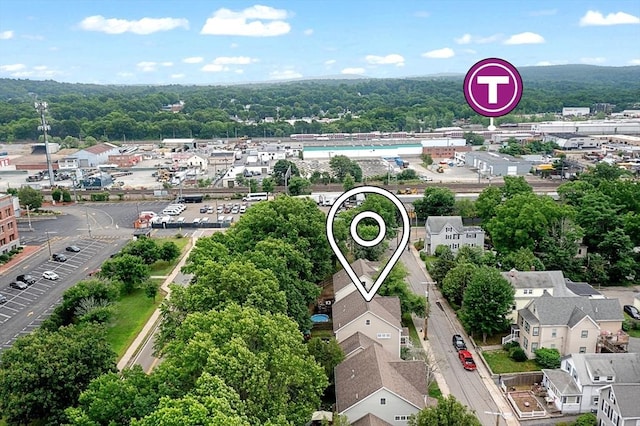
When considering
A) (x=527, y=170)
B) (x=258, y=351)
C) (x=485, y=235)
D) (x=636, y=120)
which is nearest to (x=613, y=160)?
(x=527, y=170)

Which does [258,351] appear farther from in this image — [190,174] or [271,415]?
[190,174]

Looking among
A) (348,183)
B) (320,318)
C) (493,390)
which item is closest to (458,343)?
(493,390)

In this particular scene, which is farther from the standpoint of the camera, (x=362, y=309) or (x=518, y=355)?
(x=518, y=355)

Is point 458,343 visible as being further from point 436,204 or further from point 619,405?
point 436,204

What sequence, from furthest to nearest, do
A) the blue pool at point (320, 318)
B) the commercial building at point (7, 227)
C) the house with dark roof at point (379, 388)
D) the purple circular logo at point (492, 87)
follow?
1. the commercial building at point (7, 227)
2. the blue pool at point (320, 318)
3. the house with dark roof at point (379, 388)
4. the purple circular logo at point (492, 87)

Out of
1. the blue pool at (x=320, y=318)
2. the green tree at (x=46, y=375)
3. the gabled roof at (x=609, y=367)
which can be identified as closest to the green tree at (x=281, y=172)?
the blue pool at (x=320, y=318)

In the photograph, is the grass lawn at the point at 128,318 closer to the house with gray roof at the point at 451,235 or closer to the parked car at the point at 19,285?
the parked car at the point at 19,285
